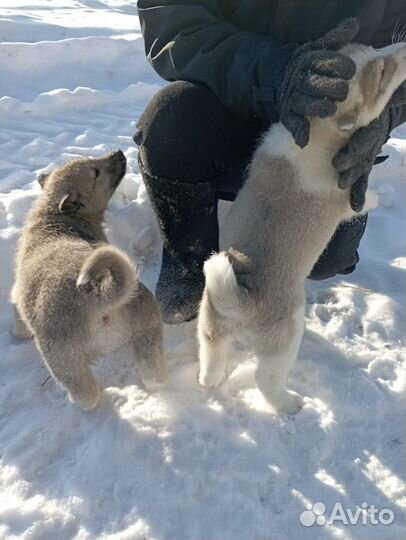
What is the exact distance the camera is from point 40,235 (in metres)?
2.31

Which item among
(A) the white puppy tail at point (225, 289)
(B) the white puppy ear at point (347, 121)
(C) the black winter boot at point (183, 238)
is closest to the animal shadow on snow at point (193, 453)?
(C) the black winter boot at point (183, 238)

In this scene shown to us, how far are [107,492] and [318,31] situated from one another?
6.37ft

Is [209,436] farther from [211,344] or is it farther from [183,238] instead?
[183,238]

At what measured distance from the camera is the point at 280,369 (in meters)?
1.98

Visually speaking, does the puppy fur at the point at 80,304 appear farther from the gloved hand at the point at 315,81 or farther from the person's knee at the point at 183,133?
the gloved hand at the point at 315,81

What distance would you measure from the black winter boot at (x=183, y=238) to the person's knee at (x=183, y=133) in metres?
0.06

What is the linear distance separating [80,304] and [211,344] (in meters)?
A: 0.51

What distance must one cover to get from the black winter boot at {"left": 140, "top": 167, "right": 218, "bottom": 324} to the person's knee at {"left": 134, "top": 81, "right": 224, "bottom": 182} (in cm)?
6

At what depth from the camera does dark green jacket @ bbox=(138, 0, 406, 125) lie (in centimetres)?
212

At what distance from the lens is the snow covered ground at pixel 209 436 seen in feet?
5.76

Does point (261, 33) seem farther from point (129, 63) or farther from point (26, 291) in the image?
point (129, 63)

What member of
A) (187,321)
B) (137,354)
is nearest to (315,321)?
(187,321)

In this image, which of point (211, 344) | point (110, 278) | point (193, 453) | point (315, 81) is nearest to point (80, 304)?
point (110, 278)

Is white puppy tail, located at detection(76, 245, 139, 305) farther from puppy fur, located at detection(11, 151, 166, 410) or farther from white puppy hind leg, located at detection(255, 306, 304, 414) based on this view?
white puppy hind leg, located at detection(255, 306, 304, 414)
